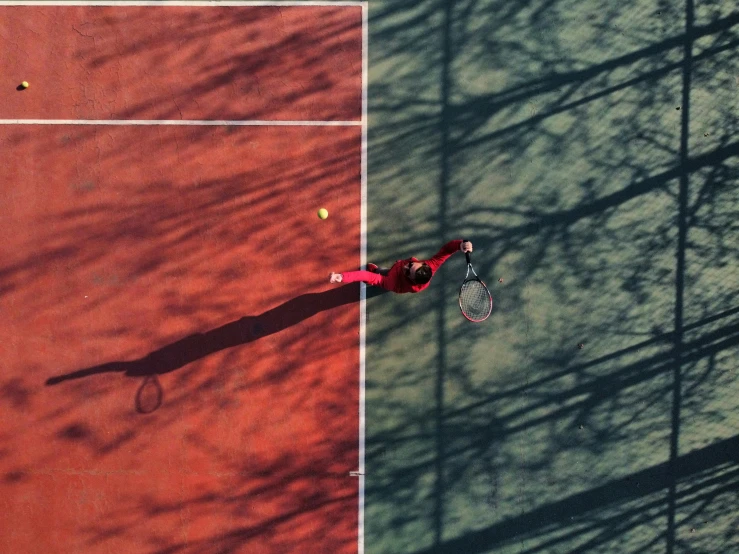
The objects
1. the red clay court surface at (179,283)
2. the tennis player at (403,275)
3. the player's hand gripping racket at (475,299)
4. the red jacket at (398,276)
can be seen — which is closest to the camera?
the tennis player at (403,275)

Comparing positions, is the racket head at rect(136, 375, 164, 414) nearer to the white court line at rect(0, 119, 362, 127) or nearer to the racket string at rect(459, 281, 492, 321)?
the white court line at rect(0, 119, 362, 127)

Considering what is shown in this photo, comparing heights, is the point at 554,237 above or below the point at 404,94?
below

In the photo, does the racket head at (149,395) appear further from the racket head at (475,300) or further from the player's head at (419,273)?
the racket head at (475,300)

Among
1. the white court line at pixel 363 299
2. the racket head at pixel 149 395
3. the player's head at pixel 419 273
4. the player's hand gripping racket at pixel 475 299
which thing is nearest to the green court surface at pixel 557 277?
the white court line at pixel 363 299

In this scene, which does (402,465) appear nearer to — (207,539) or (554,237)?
(207,539)

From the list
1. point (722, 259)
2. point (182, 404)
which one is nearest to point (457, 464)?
point (182, 404)

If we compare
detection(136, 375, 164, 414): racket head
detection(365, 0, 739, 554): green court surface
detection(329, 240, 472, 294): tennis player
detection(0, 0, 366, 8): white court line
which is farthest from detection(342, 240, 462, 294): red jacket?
detection(0, 0, 366, 8): white court line
